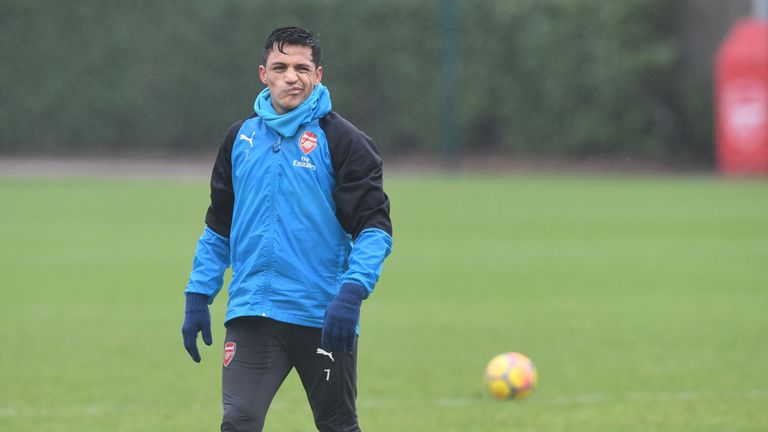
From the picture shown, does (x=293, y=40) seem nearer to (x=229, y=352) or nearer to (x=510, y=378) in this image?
(x=229, y=352)

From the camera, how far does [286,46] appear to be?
489 centimetres

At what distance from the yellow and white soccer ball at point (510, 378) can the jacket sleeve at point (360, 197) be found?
10.2 ft

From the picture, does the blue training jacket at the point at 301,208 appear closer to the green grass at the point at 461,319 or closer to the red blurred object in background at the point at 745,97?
the green grass at the point at 461,319

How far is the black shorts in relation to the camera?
15.8ft

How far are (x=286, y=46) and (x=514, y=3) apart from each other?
24.9 m

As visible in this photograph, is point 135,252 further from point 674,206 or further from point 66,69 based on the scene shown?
point 66,69

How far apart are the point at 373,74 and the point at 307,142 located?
2545 centimetres

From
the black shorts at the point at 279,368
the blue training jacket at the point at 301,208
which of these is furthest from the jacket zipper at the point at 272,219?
the black shorts at the point at 279,368

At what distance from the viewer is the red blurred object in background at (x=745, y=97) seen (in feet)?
87.0

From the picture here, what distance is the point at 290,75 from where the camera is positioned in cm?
485

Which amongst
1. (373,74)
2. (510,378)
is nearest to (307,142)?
(510,378)

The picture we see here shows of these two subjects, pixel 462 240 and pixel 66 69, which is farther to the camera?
pixel 66 69

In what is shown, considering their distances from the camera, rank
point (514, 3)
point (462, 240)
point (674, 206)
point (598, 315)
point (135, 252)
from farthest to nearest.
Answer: point (514, 3)
point (674, 206)
point (462, 240)
point (135, 252)
point (598, 315)

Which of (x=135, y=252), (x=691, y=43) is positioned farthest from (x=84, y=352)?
(x=691, y=43)
